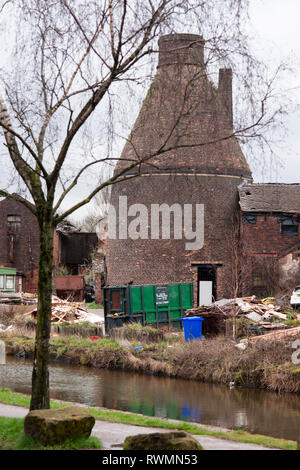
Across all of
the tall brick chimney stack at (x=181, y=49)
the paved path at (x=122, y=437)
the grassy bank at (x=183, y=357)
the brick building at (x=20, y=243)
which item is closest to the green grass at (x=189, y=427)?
the paved path at (x=122, y=437)

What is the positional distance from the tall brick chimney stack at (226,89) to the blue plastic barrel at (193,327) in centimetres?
1316

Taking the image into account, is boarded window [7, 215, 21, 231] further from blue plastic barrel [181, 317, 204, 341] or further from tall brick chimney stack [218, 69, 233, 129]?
tall brick chimney stack [218, 69, 233, 129]

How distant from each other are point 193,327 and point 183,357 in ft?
8.86

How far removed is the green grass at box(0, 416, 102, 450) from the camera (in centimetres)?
754

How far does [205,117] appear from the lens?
10.4 metres

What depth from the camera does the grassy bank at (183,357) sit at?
18.0m

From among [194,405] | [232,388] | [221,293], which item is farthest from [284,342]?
[221,293]

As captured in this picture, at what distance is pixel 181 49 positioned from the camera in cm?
962

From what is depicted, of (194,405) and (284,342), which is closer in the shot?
(194,405)

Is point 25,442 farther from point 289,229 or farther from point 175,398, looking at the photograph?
point 289,229

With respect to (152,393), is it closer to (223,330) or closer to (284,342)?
(284,342)

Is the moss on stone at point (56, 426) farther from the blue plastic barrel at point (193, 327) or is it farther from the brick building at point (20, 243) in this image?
the brick building at point (20, 243)
